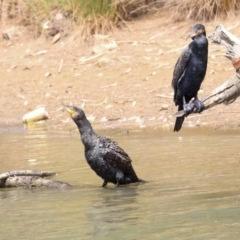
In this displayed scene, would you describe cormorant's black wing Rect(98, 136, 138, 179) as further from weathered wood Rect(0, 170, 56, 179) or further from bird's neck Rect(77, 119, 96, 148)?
weathered wood Rect(0, 170, 56, 179)

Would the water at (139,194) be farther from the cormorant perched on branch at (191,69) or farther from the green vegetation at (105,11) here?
the green vegetation at (105,11)

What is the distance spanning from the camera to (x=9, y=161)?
8.87 metres

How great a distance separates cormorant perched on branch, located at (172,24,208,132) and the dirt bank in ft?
8.06

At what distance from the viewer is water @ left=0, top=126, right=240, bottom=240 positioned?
18.9ft

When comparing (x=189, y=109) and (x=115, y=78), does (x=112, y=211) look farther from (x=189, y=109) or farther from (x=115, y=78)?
(x=115, y=78)

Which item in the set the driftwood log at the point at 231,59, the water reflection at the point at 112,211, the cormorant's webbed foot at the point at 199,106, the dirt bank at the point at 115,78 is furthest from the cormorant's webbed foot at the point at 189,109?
the dirt bank at the point at 115,78

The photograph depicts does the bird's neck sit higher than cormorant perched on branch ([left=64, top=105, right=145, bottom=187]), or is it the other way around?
the bird's neck

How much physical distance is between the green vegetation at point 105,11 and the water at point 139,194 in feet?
11.4

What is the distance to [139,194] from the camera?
7008mm

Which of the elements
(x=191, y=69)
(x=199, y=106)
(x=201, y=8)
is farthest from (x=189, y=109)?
(x=201, y=8)

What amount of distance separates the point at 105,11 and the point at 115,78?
1680mm

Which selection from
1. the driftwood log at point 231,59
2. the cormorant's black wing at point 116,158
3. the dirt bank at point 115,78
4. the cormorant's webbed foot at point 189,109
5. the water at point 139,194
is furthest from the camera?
the dirt bank at point 115,78

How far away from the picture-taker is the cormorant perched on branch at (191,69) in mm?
7281

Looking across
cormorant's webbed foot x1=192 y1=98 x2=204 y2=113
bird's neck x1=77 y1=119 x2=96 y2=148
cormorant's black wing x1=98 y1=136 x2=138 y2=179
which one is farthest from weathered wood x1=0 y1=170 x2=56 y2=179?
cormorant's webbed foot x1=192 y1=98 x2=204 y2=113
